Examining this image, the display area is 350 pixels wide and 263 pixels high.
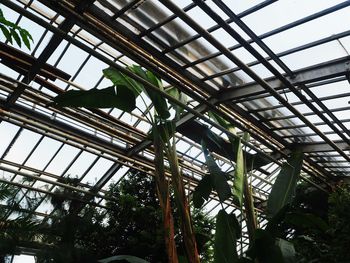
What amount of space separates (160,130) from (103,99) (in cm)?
66

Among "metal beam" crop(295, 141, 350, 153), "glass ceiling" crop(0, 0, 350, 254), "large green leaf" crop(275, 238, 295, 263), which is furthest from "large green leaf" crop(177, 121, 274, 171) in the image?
"metal beam" crop(295, 141, 350, 153)

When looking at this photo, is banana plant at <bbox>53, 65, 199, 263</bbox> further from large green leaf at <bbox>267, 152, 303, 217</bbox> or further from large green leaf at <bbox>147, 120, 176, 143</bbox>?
large green leaf at <bbox>267, 152, 303, 217</bbox>

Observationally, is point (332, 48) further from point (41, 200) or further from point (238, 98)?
point (41, 200)

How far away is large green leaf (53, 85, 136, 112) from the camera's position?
332 cm

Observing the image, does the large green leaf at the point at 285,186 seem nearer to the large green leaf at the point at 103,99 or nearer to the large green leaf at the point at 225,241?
the large green leaf at the point at 225,241

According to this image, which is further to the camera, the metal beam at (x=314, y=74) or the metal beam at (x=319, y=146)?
the metal beam at (x=319, y=146)

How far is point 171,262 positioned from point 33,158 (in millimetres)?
7708

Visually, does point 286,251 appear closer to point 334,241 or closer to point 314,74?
point 334,241

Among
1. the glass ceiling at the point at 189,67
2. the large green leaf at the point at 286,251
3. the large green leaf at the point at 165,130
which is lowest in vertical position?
the large green leaf at the point at 286,251

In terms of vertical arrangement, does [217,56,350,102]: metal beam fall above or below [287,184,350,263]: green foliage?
above

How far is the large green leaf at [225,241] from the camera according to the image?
307cm

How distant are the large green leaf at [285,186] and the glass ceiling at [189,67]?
54 centimetres

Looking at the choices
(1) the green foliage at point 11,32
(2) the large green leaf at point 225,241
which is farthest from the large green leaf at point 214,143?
(1) the green foliage at point 11,32

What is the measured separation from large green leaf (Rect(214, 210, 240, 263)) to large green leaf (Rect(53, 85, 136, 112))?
1.47 m
